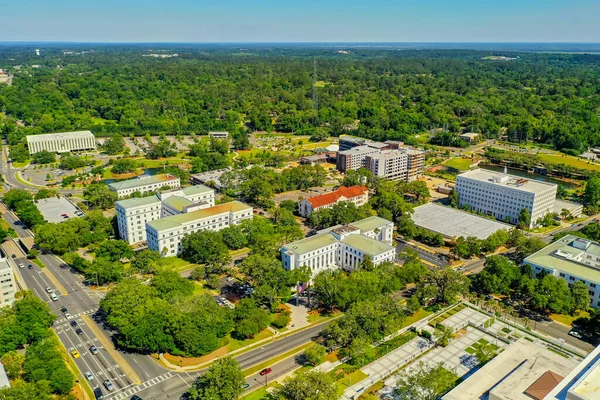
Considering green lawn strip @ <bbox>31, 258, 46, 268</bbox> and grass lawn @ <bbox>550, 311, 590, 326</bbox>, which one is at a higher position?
grass lawn @ <bbox>550, 311, 590, 326</bbox>

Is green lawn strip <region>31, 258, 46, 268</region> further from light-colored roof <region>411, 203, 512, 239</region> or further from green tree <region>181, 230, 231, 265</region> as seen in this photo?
light-colored roof <region>411, 203, 512, 239</region>

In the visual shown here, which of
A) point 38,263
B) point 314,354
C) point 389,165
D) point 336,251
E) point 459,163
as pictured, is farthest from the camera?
point 459,163

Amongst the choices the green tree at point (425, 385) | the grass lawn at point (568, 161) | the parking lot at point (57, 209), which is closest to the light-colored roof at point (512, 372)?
the green tree at point (425, 385)

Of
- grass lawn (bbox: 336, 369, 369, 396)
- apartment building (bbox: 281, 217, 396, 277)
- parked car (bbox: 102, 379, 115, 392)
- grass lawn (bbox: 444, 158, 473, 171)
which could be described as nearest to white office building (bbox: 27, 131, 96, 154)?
apartment building (bbox: 281, 217, 396, 277)

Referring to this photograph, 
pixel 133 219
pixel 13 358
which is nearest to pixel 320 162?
pixel 133 219

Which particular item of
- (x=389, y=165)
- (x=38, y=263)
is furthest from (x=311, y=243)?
(x=389, y=165)

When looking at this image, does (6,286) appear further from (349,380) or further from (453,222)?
(453,222)

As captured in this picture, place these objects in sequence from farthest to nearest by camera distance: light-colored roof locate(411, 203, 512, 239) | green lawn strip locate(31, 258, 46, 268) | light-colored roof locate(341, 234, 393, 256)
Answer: light-colored roof locate(411, 203, 512, 239), green lawn strip locate(31, 258, 46, 268), light-colored roof locate(341, 234, 393, 256)
